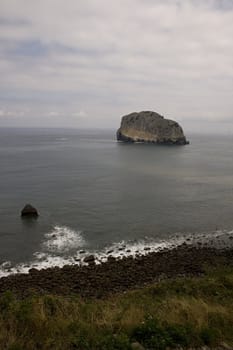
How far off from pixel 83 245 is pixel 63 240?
2.23m

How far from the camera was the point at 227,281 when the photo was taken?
58.1ft

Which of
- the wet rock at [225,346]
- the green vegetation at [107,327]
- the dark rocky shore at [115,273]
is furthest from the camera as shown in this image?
the dark rocky shore at [115,273]

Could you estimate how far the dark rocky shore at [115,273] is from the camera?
72.8ft

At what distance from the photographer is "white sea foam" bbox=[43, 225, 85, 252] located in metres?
30.2

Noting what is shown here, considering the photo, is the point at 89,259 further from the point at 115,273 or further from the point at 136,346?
the point at 136,346

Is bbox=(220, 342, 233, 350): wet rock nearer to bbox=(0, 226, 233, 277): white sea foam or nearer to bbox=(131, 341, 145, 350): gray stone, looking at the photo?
bbox=(131, 341, 145, 350): gray stone

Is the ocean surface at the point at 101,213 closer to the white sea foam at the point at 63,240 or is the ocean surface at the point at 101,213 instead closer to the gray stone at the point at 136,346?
Result: the white sea foam at the point at 63,240

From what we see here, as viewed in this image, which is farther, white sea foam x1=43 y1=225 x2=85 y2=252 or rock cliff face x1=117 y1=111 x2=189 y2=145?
rock cliff face x1=117 y1=111 x2=189 y2=145

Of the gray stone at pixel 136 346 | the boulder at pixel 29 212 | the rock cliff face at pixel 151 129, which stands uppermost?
the rock cliff face at pixel 151 129

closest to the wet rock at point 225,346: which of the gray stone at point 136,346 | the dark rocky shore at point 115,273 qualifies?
the gray stone at point 136,346

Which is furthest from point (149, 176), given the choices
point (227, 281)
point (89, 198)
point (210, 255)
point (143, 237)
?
point (227, 281)

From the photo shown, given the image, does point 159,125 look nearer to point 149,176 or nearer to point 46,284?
point 149,176

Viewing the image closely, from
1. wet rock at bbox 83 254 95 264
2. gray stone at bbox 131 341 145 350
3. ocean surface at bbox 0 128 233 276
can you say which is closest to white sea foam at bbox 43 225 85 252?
ocean surface at bbox 0 128 233 276

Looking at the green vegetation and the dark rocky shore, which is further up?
the green vegetation
